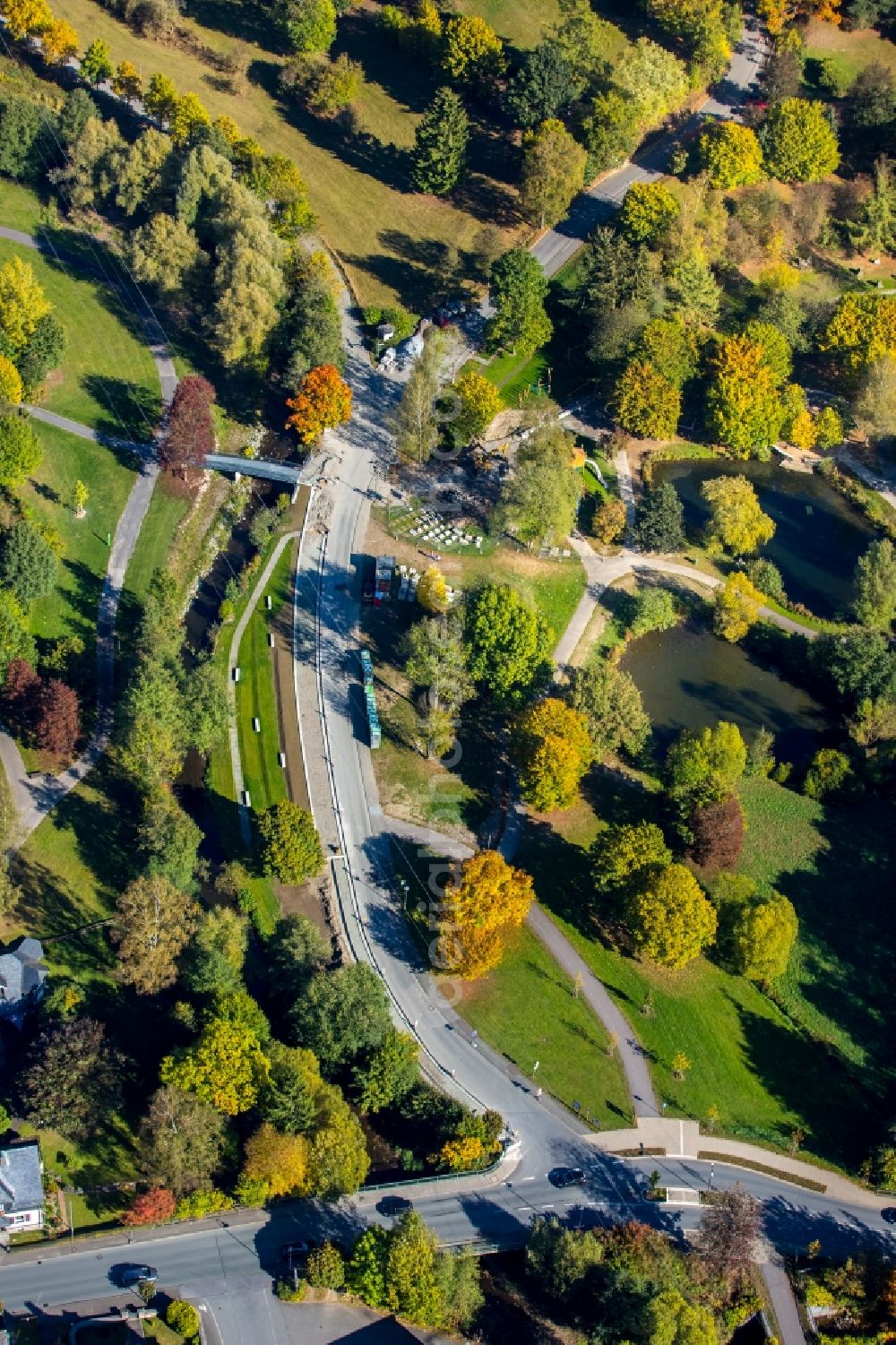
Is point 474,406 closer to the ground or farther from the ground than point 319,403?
farther from the ground

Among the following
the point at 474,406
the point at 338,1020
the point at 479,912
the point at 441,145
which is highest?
the point at 441,145

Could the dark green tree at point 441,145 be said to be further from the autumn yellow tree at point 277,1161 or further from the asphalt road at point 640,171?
the autumn yellow tree at point 277,1161

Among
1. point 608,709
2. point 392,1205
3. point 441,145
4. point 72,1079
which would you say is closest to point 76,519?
point 608,709

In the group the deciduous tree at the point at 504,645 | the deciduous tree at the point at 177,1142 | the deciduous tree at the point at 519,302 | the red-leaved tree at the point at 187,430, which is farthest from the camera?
the deciduous tree at the point at 519,302

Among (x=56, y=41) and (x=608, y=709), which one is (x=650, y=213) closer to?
(x=608, y=709)

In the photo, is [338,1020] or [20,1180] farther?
[338,1020]

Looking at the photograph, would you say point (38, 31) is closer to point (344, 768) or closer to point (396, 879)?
point (344, 768)

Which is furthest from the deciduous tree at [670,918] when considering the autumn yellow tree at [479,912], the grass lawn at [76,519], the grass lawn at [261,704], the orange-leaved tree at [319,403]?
the orange-leaved tree at [319,403]
